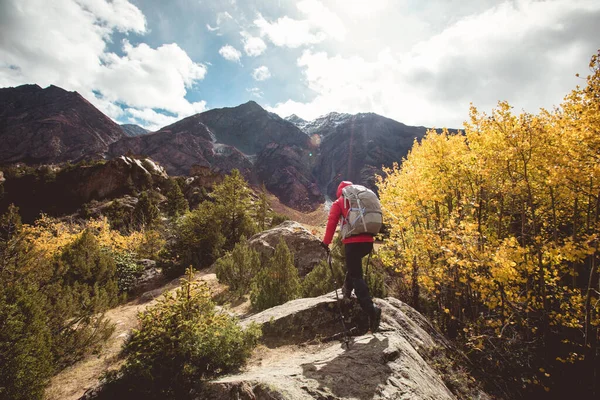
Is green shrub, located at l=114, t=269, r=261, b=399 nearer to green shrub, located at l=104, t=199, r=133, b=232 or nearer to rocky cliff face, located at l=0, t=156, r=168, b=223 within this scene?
green shrub, located at l=104, t=199, r=133, b=232

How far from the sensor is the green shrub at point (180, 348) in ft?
9.46

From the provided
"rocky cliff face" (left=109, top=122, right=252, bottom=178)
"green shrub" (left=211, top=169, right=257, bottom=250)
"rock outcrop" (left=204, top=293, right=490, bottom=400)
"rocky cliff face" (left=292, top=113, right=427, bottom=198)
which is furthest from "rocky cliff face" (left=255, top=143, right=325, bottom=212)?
"rock outcrop" (left=204, top=293, right=490, bottom=400)

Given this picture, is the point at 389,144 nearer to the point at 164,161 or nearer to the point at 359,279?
the point at 164,161

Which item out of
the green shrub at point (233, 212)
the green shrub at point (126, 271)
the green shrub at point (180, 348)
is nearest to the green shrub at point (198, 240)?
the green shrub at point (233, 212)

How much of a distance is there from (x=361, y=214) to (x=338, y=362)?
219 centimetres

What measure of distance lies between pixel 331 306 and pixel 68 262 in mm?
10572

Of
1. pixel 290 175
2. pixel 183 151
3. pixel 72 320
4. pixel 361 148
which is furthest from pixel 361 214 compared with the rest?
pixel 183 151

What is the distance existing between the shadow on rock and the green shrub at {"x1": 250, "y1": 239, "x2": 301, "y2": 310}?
11.9ft

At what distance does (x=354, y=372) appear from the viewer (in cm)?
310

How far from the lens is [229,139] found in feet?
487

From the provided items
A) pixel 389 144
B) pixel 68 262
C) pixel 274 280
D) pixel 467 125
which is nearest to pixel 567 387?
pixel 467 125

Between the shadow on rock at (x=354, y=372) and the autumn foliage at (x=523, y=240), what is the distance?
10.1 feet

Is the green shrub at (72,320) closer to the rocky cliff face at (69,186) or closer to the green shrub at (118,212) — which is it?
the green shrub at (118,212)

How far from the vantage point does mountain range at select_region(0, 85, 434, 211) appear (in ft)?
356
